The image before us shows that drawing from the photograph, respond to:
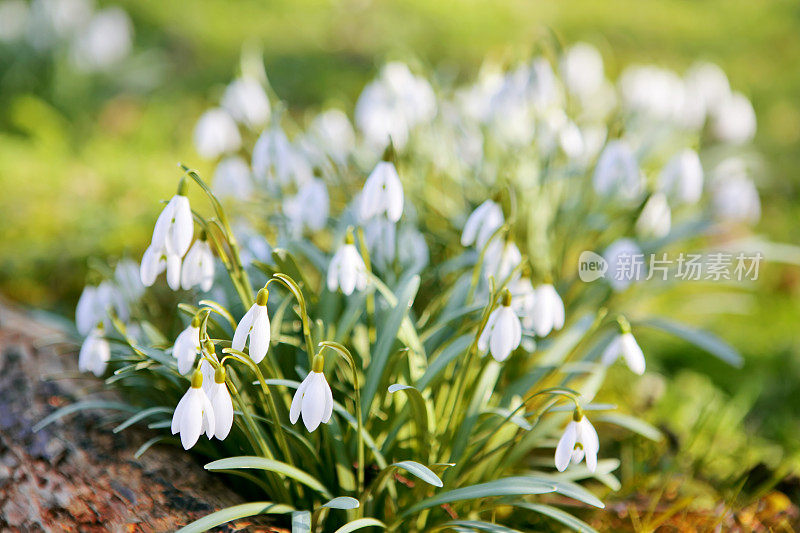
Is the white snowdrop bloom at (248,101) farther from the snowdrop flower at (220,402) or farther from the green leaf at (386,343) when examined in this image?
the snowdrop flower at (220,402)

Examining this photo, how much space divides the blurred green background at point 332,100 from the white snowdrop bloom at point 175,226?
0.59m

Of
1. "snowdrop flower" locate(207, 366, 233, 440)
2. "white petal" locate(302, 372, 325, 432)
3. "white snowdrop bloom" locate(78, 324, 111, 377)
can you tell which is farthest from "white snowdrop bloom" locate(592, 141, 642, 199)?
"white snowdrop bloom" locate(78, 324, 111, 377)

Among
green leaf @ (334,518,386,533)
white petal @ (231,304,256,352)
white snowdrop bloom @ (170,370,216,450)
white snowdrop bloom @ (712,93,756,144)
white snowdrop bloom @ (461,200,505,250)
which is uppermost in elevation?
white snowdrop bloom @ (712,93,756,144)

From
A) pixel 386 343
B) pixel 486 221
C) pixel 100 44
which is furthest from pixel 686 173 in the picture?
pixel 100 44

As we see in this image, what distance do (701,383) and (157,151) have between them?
3.19 metres

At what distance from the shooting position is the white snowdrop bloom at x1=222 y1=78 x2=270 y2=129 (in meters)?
2.35

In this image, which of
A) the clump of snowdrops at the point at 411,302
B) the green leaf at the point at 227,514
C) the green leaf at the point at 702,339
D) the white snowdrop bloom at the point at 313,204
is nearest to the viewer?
the green leaf at the point at 227,514

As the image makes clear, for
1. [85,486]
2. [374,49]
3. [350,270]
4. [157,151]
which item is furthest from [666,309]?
[374,49]

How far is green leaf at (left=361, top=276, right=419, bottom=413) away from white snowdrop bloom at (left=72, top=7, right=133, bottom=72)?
142 inches

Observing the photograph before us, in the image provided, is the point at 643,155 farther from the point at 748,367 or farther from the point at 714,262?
the point at 748,367

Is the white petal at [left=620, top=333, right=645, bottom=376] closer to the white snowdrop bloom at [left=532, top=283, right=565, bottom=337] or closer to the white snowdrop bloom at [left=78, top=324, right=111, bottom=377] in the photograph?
the white snowdrop bloom at [left=532, top=283, right=565, bottom=337]

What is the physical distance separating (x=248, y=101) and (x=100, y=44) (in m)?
2.60

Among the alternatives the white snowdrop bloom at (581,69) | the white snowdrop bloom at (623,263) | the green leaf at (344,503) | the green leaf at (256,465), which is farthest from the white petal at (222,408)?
the white snowdrop bloom at (581,69)

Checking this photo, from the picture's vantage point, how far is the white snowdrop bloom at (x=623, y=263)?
2.14m
